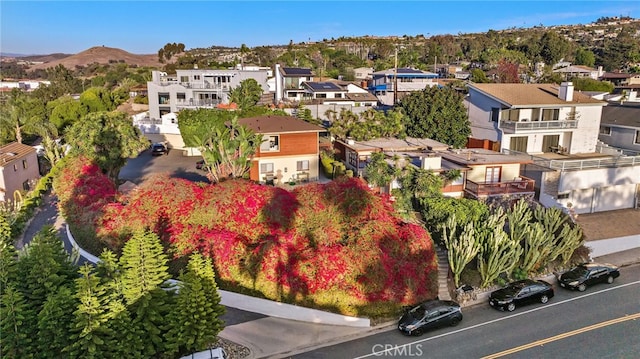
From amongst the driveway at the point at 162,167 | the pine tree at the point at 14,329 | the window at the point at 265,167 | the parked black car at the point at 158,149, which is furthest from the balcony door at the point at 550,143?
the pine tree at the point at 14,329

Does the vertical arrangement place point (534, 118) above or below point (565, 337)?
above

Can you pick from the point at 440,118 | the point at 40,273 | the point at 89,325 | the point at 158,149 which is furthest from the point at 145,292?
the point at 158,149

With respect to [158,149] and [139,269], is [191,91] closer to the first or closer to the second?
[158,149]

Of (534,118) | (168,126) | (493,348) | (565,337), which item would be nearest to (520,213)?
(565,337)

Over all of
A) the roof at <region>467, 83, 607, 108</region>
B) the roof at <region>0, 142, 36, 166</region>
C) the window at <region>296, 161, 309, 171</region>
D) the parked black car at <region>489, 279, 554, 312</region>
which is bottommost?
the parked black car at <region>489, 279, 554, 312</region>

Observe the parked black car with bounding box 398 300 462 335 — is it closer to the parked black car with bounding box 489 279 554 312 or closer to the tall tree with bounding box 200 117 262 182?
the parked black car with bounding box 489 279 554 312

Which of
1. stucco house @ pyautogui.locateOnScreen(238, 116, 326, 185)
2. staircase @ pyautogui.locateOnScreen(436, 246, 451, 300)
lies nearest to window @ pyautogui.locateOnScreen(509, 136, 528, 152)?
stucco house @ pyautogui.locateOnScreen(238, 116, 326, 185)

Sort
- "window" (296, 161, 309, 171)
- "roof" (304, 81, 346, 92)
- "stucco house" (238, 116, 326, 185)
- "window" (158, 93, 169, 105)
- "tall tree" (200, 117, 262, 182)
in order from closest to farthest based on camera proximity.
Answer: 1. "tall tree" (200, 117, 262, 182)
2. "stucco house" (238, 116, 326, 185)
3. "window" (296, 161, 309, 171)
4. "window" (158, 93, 169, 105)
5. "roof" (304, 81, 346, 92)

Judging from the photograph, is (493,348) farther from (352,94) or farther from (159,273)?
(352,94)
